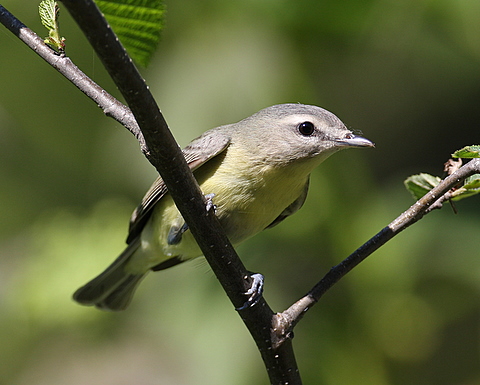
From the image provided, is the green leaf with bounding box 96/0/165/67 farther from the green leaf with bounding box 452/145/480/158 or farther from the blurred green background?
the blurred green background

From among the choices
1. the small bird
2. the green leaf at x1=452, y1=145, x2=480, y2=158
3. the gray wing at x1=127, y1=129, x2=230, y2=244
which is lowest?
the green leaf at x1=452, y1=145, x2=480, y2=158

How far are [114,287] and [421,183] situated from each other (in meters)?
2.39

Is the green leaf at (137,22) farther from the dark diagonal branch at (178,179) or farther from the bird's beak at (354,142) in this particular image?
the bird's beak at (354,142)

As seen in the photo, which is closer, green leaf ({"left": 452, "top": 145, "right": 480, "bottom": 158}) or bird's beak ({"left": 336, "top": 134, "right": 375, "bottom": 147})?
green leaf ({"left": 452, "top": 145, "right": 480, "bottom": 158})

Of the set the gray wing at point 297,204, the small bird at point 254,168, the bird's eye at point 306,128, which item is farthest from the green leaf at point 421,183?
the gray wing at point 297,204

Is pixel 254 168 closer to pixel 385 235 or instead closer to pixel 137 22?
pixel 385 235

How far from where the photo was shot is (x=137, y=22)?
175 centimetres

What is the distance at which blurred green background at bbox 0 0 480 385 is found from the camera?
312 centimetres

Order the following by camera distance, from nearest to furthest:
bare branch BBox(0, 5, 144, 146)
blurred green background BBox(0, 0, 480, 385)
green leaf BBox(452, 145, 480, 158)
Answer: green leaf BBox(452, 145, 480, 158) < bare branch BBox(0, 5, 144, 146) < blurred green background BBox(0, 0, 480, 385)

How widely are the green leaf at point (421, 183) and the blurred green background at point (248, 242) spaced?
1054 millimetres

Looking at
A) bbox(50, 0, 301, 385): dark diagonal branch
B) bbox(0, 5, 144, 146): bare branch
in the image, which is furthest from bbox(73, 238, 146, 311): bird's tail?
bbox(0, 5, 144, 146): bare branch

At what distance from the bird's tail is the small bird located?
482mm

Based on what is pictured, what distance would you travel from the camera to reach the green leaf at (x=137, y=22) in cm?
168

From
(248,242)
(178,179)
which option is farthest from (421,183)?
(248,242)
